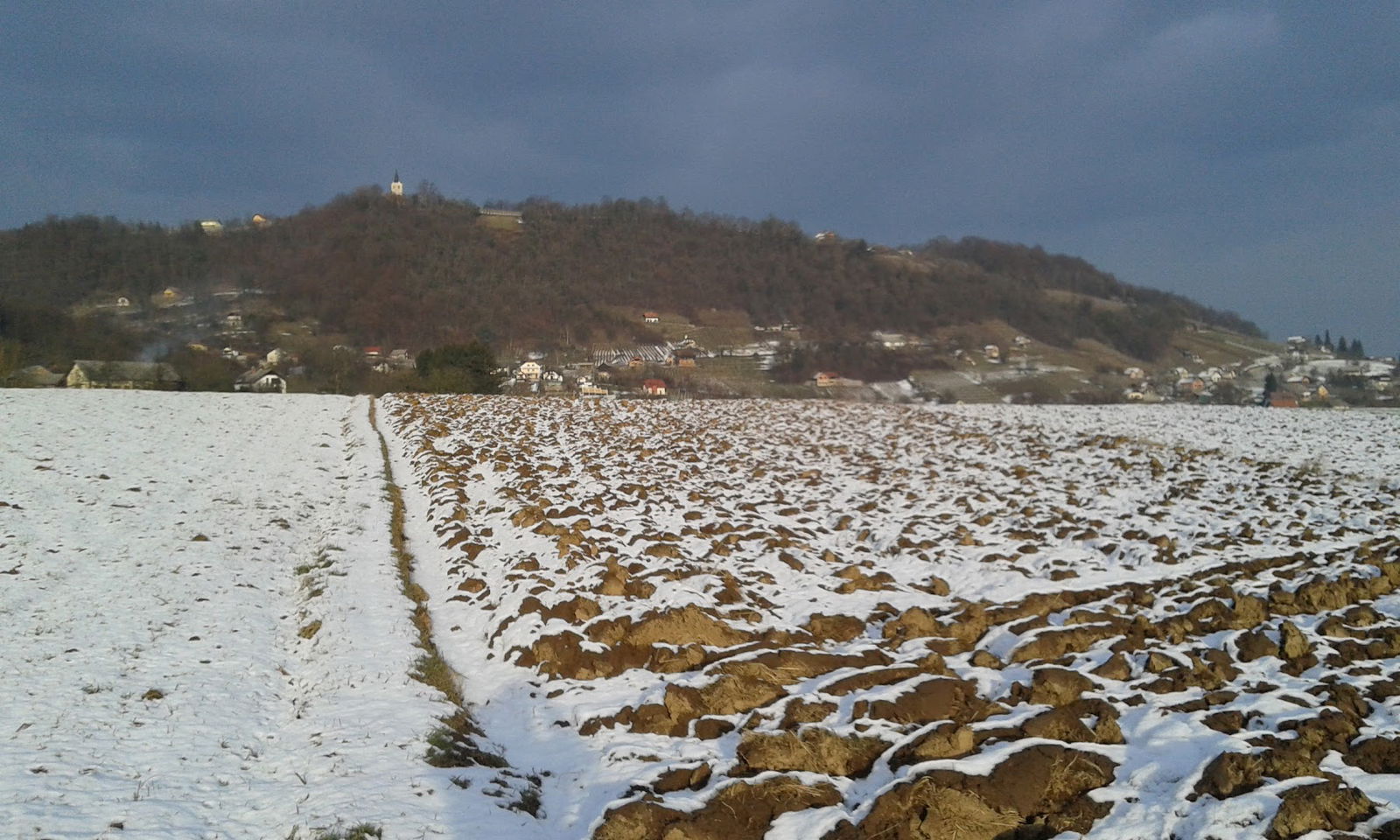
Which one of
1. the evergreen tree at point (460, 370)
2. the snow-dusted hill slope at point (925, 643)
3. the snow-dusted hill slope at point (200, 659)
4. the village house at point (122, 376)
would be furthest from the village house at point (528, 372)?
the snow-dusted hill slope at point (925, 643)

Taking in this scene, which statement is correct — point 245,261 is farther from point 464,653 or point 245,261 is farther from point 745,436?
point 464,653

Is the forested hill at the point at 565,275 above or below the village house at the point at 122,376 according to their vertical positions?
above

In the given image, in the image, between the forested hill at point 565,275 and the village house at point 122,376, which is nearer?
the village house at point 122,376

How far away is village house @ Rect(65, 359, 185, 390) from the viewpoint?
133 feet

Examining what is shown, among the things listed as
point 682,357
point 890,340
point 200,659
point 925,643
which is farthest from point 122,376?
point 890,340

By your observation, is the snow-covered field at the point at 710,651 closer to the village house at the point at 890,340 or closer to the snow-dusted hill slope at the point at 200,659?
the snow-dusted hill slope at the point at 200,659

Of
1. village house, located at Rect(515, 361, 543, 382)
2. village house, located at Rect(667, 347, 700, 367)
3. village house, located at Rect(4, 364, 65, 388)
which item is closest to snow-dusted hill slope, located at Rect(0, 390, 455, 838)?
village house, located at Rect(4, 364, 65, 388)

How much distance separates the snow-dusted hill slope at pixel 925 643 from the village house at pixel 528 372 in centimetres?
4139

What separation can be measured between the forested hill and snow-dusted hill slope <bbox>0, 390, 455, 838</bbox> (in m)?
63.7

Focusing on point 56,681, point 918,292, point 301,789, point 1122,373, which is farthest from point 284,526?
point 918,292

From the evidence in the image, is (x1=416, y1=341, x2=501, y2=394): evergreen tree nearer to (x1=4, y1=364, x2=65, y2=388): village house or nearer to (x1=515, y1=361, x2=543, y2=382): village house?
(x1=515, y1=361, x2=543, y2=382): village house

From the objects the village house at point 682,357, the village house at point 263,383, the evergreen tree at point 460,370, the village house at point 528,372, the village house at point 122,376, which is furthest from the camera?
the village house at point 682,357

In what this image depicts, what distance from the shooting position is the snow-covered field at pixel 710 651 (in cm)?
545

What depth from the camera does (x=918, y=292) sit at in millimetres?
104500
